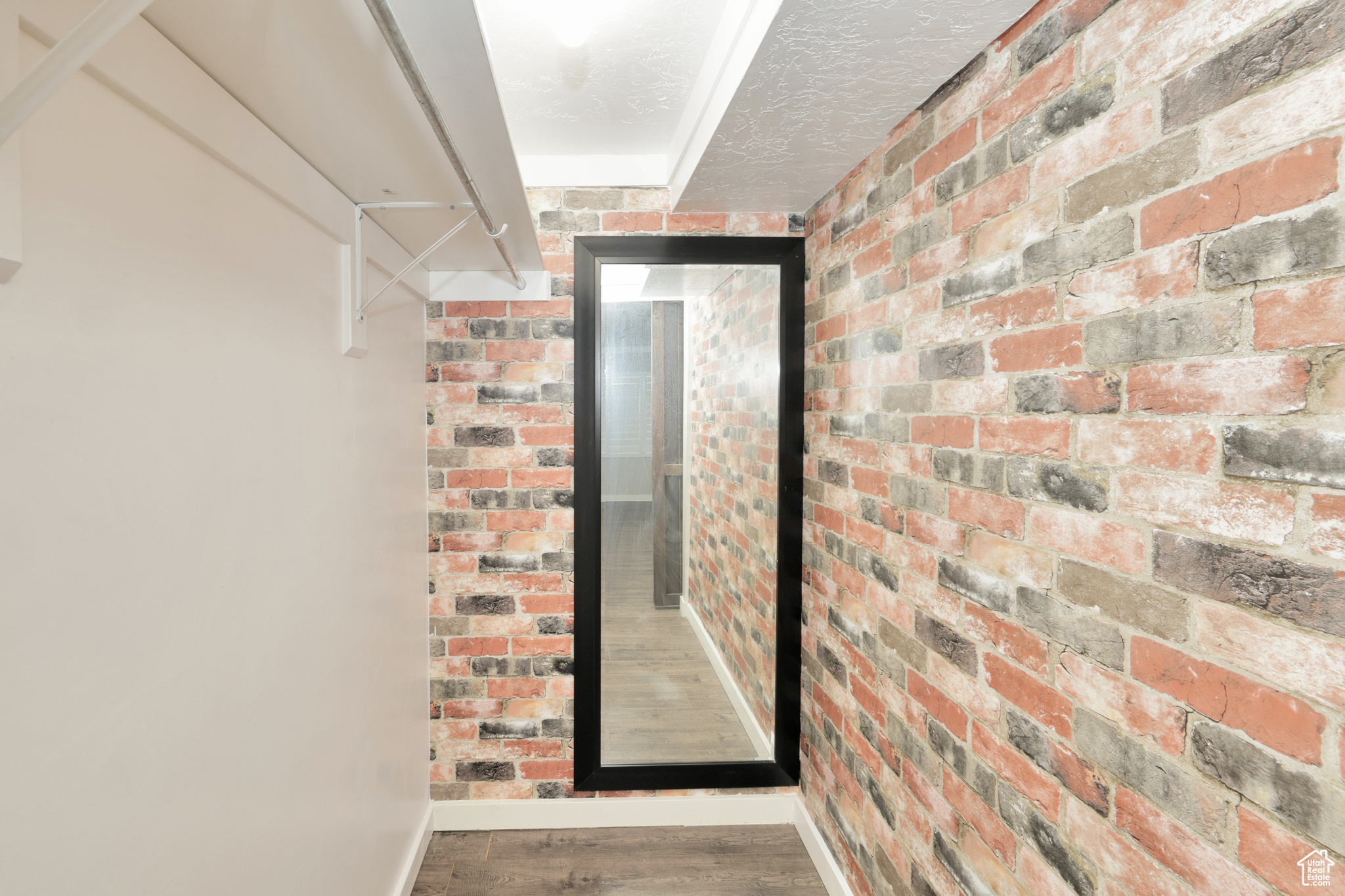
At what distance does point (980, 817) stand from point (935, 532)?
1.87ft

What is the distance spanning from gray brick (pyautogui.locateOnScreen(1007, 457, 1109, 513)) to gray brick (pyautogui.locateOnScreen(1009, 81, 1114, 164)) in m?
0.55

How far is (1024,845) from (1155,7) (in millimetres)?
1344

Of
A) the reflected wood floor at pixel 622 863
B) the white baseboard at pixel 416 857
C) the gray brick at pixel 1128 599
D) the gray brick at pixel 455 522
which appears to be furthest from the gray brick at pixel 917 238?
the white baseboard at pixel 416 857

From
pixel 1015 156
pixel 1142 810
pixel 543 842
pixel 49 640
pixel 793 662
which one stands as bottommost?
pixel 543 842

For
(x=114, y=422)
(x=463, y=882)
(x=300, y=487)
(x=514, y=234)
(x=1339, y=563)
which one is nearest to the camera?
(x=1339, y=563)

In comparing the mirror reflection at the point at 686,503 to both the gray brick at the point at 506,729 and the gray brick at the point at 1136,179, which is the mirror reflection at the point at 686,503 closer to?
the gray brick at the point at 506,729

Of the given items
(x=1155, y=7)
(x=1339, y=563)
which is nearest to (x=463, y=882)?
(x=1339, y=563)

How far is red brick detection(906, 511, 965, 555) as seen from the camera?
50.4 inches

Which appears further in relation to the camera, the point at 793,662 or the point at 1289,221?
the point at 793,662

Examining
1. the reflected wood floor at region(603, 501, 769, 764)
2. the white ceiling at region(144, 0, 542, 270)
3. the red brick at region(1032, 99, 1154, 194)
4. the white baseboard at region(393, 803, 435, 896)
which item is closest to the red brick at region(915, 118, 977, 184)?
the red brick at region(1032, 99, 1154, 194)

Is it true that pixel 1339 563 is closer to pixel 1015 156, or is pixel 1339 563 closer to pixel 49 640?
pixel 1015 156

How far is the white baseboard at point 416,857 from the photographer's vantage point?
182cm

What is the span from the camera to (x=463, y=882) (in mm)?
1937

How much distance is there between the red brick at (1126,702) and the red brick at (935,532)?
1.07ft
